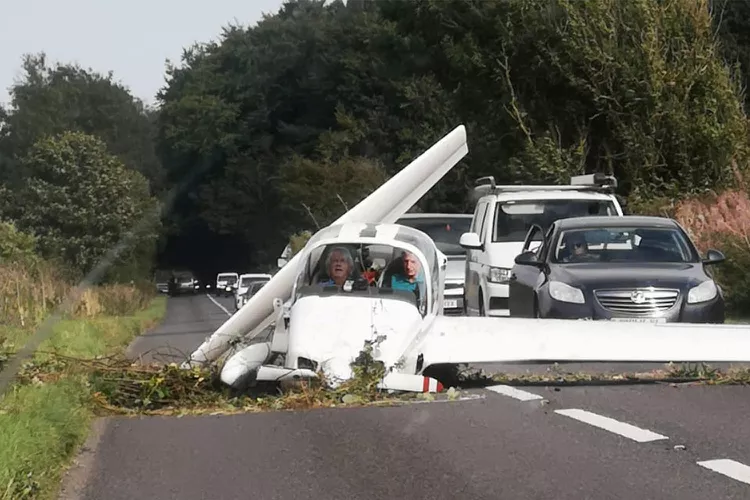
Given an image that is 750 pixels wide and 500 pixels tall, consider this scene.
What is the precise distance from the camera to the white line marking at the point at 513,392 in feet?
35.4

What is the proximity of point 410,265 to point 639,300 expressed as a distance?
2.69 meters

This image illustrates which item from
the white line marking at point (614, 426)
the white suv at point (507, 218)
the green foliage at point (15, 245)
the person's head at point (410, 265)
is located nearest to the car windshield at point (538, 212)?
the white suv at point (507, 218)

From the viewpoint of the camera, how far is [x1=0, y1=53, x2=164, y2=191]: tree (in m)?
74.1

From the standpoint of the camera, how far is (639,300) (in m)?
13.1

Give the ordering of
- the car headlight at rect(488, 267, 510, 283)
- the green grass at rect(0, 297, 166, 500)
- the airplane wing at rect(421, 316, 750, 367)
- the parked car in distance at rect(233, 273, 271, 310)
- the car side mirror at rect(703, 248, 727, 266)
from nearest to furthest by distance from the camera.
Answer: the green grass at rect(0, 297, 166, 500) → the airplane wing at rect(421, 316, 750, 367) → the car side mirror at rect(703, 248, 727, 266) → the car headlight at rect(488, 267, 510, 283) → the parked car in distance at rect(233, 273, 271, 310)

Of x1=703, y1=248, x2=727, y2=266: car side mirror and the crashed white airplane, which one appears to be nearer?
the crashed white airplane

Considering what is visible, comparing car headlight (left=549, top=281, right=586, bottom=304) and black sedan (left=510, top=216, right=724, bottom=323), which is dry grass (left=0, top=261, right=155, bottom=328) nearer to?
black sedan (left=510, top=216, right=724, bottom=323)

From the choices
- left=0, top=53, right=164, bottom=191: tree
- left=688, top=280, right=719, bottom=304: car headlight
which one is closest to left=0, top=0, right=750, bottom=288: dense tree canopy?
left=0, top=53, right=164, bottom=191: tree

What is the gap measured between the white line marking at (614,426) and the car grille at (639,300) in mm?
3489

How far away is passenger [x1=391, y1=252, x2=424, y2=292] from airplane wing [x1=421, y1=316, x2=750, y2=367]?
589mm

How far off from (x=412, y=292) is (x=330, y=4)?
75.2 m

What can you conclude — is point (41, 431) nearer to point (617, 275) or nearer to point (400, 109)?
point (617, 275)

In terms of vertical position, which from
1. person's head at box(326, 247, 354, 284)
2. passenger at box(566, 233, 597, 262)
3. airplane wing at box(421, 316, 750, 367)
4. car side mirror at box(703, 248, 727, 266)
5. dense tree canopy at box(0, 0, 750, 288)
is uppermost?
dense tree canopy at box(0, 0, 750, 288)

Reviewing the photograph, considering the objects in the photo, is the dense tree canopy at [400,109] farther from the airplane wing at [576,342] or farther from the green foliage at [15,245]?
the airplane wing at [576,342]
